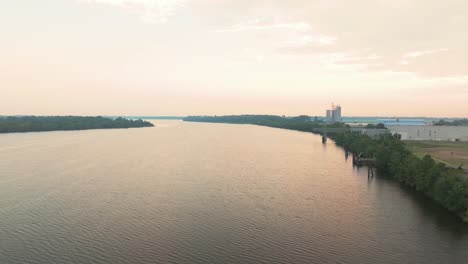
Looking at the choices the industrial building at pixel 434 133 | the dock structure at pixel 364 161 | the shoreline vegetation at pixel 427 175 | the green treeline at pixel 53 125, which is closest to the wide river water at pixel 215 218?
the shoreline vegetation at pixel 427 175

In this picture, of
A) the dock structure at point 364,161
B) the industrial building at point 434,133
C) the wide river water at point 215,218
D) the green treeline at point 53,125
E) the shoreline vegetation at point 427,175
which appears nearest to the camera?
the wide river water at point 215,218

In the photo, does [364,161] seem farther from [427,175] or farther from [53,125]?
[53,125]

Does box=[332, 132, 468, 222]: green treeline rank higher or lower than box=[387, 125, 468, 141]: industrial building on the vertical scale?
lower

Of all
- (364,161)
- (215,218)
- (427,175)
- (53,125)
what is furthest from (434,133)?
(53,125)

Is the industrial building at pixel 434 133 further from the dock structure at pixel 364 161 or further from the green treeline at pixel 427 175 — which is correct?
the dock structure at pixel 364 161

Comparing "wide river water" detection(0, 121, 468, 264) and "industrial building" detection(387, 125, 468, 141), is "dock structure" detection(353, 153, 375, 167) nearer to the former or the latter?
"wide river water" detection(0, 121, 468, 264)

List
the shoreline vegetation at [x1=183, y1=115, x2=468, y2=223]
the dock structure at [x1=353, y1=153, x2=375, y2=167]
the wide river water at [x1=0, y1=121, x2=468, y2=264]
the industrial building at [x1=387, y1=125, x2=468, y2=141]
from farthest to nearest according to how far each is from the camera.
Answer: the industrial building at [x1=387, y1=125, x2=468, y2=141] < the dock structure at [x1=353, y1=153, x2=375, y2=167] < the shoreline vegetation at [x1=183, y1=115, x2=468, y2=223] < the wide river water at [x1=0, y1=121, x2=468, y2=264]

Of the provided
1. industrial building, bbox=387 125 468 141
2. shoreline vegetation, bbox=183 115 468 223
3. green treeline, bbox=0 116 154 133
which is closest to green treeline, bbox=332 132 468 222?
shoreline vegetation, bbox=183 115 468 223
